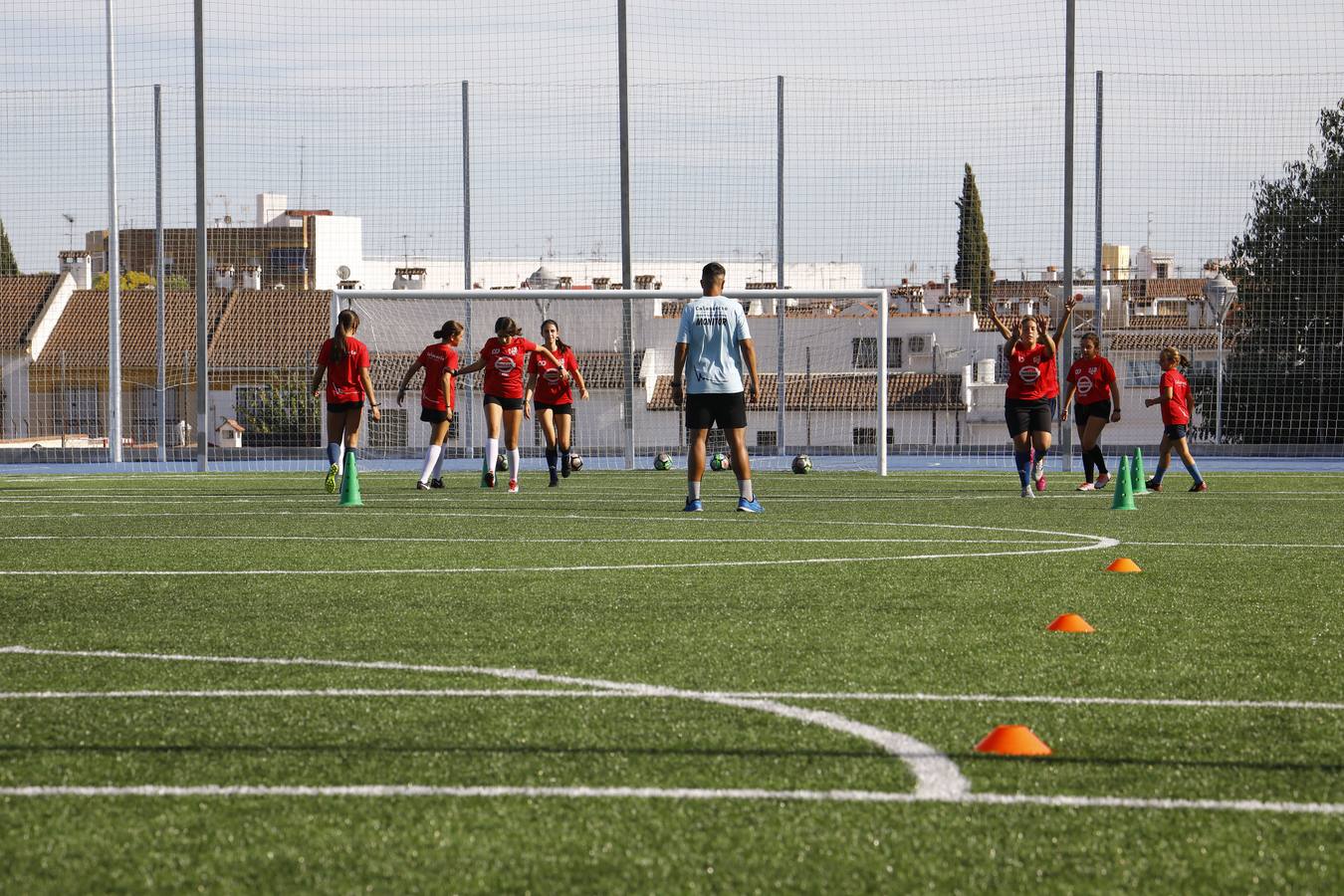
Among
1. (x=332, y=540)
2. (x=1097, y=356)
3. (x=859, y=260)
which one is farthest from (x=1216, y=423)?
(x=332, y=540)

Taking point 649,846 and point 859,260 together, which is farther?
point 859,260

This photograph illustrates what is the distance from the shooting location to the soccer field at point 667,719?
10.1ft

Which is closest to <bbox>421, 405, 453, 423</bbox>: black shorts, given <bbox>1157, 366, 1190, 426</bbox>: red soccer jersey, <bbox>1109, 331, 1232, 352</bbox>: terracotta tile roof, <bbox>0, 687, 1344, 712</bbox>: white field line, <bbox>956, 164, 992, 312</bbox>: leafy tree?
<bbox>1157, 366, 1190, 426</bbox>: red soccer jersey

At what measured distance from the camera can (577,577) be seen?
7.82 m

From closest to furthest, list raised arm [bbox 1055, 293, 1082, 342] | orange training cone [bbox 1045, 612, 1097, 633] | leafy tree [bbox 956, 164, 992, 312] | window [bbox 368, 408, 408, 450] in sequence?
orange training cone [bbox 1045, 612, 1097, 633] < raised arm [bbox 1055, 293, 1082, 342] < leafy tree [bbox 956, 164, 992, 312] < window [bbox 368, 408, 408, 450]

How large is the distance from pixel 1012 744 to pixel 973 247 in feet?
68.5

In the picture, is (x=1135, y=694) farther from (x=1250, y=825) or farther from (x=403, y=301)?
(x=403, y=301)

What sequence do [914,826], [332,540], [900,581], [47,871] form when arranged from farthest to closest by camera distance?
1. [332,540]
2. [900,581]
3. [914,826]
4. [47,871]

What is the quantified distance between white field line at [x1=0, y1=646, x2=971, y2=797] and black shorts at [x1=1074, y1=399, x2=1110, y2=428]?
42.1 feet

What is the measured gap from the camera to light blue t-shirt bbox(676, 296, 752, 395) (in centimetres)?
1260

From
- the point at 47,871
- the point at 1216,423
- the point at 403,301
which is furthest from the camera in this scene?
the point at 1216,423

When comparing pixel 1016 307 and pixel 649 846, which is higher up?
pixel 1016 307

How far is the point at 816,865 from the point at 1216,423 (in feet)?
86.7

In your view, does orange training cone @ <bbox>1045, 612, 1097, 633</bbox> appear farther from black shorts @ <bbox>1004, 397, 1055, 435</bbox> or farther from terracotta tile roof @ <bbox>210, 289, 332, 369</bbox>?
terracotta tile roof @ <bbox>210, 289, 332, 369</bbox>
